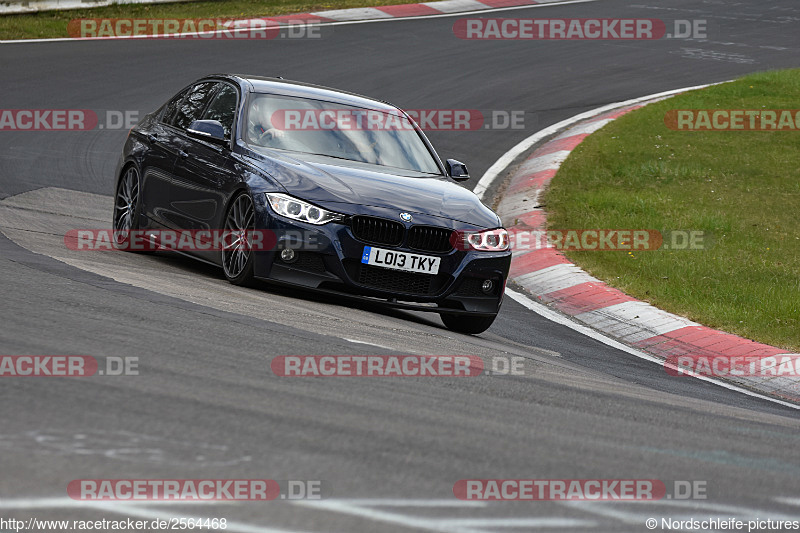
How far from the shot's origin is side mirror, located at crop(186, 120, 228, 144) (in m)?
8.80

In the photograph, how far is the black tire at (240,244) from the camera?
321 inches

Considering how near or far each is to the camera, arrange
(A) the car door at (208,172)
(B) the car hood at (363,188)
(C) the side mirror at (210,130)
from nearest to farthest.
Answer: (B) the car hood at (363,188) → (A) the car door at (208,172) → (C) the side mirror at (210,130)

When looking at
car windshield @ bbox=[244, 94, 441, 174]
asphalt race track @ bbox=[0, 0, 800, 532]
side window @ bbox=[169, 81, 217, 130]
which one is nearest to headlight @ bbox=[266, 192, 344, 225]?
asphalt race track @ bbox=[0, 0, 800, 532]

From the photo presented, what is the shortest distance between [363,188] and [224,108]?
71.3 inches

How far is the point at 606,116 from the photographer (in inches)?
791

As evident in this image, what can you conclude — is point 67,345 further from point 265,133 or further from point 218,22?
point 218,22

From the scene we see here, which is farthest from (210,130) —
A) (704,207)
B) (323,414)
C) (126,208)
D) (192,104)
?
(704,207)

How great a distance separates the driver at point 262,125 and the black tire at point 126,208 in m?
1.32

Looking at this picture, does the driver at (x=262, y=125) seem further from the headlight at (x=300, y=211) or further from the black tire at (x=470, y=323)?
the black tire at (x=470, y=323)

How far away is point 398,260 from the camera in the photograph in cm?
808

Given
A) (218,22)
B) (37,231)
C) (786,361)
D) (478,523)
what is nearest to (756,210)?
(786,361)

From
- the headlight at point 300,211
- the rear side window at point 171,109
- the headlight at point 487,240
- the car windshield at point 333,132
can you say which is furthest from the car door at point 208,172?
the headlight at point 487,240

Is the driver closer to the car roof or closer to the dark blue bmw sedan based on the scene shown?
the dark blue bmw sedan

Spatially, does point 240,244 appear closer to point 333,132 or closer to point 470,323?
point 333,132
